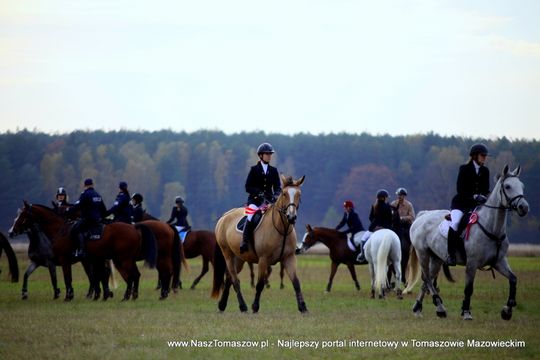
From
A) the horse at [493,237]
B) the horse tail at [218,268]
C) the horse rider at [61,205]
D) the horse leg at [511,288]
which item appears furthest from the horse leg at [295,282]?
the horse rider at [61,205]

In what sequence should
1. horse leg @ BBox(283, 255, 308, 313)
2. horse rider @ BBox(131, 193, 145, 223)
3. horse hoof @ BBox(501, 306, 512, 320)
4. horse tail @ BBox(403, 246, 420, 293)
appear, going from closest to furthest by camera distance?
1. horse hoof @ BBox(501, 306, 512, 320)
2. horse leg @ BBox(283, 255, 308, 313)
3. horse tail @ BBox(403, 246, 420, 293)
4. horse rider @ BBox(131, 193, 145, 223)

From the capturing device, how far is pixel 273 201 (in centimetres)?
1922

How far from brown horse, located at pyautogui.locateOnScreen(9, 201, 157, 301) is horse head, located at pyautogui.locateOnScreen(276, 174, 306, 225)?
6192 millimetres

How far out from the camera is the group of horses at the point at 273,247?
55.9ft

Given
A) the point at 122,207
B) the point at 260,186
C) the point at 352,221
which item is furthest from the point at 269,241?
the point at 352,221

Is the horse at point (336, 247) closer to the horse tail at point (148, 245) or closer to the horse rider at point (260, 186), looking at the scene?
the horse tail at point (148, 245)

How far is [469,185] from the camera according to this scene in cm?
1769

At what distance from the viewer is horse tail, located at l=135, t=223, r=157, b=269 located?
2328 centimetres

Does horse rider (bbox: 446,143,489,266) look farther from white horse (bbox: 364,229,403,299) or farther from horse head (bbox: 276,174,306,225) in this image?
white horse (bbox: 364,229,403,299)

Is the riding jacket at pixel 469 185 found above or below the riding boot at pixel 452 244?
above

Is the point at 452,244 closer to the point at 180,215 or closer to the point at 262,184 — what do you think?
the point at 262,184

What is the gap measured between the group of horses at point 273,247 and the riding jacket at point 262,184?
1.45 feet

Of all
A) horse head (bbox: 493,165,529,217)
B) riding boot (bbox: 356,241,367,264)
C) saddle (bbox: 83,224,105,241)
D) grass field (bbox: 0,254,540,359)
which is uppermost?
horse head (bbox: 493,165,529,217)

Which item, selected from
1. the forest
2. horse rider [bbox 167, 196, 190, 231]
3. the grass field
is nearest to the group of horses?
horse rider [bbox 167, 196, 190, 231]
